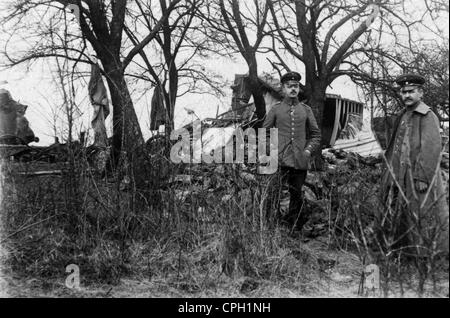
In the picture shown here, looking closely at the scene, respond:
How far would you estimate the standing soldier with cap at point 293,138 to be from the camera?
568 centimetres

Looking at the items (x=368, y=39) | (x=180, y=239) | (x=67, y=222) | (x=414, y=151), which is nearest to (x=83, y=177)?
(x=67, y=222)

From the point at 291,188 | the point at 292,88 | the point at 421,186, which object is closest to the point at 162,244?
the point at 291,188

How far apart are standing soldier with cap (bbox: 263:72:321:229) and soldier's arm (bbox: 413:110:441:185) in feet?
5.31

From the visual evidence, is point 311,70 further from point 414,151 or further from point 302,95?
point 414,151

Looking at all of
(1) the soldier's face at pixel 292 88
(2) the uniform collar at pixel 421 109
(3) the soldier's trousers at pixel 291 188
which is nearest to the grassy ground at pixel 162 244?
(3) the soldier's trousers at pixel 291 188

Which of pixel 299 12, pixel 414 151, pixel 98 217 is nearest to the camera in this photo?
pixel 414 151

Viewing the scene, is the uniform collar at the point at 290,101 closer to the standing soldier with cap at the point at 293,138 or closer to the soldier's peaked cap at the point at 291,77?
the standing soldier with cap at the point at 293,138

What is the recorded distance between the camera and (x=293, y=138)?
573 centimetres

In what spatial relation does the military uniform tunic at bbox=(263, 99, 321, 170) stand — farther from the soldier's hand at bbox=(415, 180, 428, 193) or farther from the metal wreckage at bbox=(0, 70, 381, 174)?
the soldier's hand at bbox=(415, 180, 428, 193)

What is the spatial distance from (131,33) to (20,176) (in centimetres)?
852

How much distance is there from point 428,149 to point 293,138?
1.83 meters

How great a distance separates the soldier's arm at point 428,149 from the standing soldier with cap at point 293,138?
5.31ft

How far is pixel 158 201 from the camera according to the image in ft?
17.4

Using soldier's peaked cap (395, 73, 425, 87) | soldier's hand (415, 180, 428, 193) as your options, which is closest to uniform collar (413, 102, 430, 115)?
soldier's peaked cap (395, 73, 425, 87)
